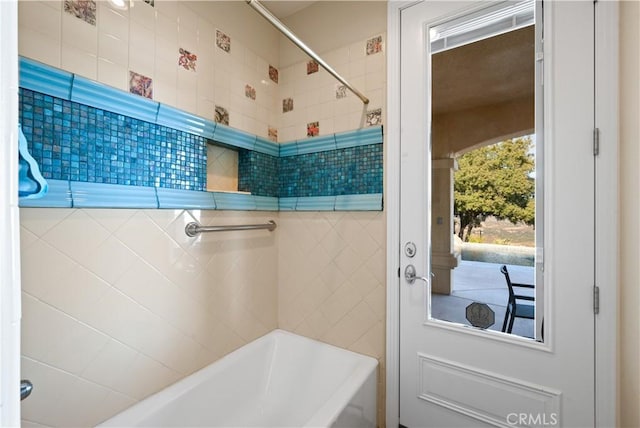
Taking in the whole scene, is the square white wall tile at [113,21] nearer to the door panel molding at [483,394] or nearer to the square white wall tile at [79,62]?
the square white wall tile at [79,62]

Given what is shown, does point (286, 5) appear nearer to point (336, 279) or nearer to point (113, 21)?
point (113, 21)

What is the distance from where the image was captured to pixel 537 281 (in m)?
1.20

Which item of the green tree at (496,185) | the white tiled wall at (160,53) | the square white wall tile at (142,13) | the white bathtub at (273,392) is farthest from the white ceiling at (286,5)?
the white bathtub at (273,392)

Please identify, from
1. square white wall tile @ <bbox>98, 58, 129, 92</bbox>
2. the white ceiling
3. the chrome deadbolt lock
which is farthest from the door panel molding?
the white ceiling

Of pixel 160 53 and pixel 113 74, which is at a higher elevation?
pixel 160 53

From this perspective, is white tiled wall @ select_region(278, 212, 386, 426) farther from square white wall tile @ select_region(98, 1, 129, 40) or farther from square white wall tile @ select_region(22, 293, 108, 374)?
square white wall tile @ select_region(98, 1, 129, 40)

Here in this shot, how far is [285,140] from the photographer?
1866 mm

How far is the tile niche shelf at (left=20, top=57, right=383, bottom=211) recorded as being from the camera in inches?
37.6

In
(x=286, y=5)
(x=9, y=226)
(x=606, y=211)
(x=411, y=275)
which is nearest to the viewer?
(x=9, y=226)

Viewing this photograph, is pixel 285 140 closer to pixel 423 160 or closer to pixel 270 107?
pixel 270 107

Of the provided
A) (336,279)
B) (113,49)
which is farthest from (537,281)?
(113,49)

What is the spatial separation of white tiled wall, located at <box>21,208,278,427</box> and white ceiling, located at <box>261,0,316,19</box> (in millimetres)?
1292

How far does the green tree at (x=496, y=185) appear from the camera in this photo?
4.00 ft

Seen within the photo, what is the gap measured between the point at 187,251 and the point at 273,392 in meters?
0.93
